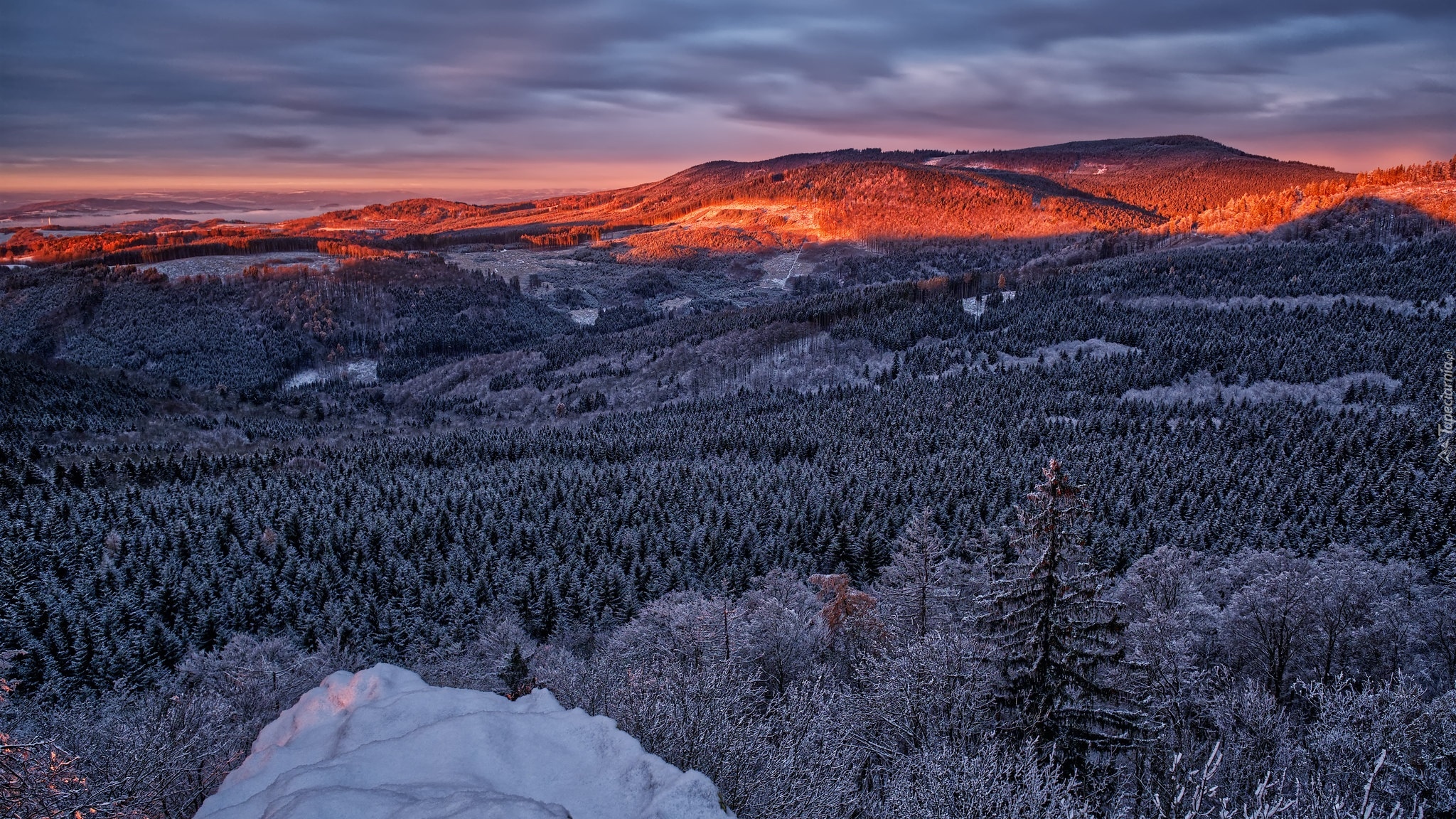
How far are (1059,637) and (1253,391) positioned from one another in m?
139

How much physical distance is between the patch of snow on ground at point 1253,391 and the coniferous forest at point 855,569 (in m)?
0.91

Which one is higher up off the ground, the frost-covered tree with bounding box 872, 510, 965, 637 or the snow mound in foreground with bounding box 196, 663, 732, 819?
the snow mound in foreground with bounding box 196, 663, 732, 819

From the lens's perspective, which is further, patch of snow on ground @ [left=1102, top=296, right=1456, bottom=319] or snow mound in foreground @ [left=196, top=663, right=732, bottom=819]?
patch of snow on ground @ [left=1102, top=296, right=1456, bottom=319]

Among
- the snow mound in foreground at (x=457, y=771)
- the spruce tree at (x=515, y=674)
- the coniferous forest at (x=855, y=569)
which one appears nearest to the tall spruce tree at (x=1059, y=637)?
the coniferous forest at (x=855, y=569)

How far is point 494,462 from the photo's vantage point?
113312 millimetres

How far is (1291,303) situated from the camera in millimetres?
170875

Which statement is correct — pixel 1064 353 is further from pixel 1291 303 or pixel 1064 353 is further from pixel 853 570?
pixel 853 570

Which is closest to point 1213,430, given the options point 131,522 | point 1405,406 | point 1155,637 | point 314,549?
point 1405,406

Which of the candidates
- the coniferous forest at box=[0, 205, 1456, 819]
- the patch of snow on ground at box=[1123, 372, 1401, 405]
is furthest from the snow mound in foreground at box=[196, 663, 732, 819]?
the patch of snow on ground at box=[1123, 372, 1401, 405]

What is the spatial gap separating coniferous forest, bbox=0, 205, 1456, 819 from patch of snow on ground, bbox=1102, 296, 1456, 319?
269 centimetres

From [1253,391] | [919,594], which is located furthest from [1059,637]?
[1253,391]

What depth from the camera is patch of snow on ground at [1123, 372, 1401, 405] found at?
12006 centimetres

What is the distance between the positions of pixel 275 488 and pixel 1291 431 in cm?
13926

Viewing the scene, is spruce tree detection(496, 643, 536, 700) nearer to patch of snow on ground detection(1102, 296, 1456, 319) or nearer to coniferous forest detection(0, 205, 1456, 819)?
coniferous forest detection(0, 205, 1456, 819)
